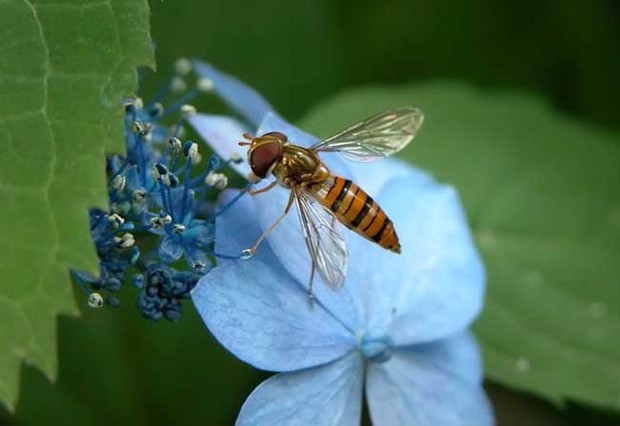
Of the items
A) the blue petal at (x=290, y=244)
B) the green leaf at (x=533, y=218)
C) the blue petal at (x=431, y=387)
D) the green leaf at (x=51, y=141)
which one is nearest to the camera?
the green leaf at (x=51, y=141)

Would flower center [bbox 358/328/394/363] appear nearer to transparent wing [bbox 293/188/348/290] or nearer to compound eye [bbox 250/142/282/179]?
transparent wing [bbox 293/188/348/290]

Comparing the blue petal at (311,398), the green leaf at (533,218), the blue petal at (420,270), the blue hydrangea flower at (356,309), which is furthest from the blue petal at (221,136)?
the green leaf at (533,218)

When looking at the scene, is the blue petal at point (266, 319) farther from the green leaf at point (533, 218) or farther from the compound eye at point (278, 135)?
the green leaf at point (533, 218)

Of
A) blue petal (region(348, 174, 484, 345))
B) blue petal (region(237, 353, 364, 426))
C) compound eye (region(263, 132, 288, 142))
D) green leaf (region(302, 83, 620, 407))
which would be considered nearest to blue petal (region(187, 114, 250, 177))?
compound eye (region(263, 132, 288, 142))

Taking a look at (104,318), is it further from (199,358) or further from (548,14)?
(548,14)

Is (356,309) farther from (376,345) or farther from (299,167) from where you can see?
(299,167)

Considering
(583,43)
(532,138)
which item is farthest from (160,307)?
(583,43)

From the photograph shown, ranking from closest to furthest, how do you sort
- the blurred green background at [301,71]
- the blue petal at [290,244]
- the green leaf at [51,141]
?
1. the green leaf at [51,141]
2. the blue petal at [290,244]
3. the blurred green background at [301,71]
